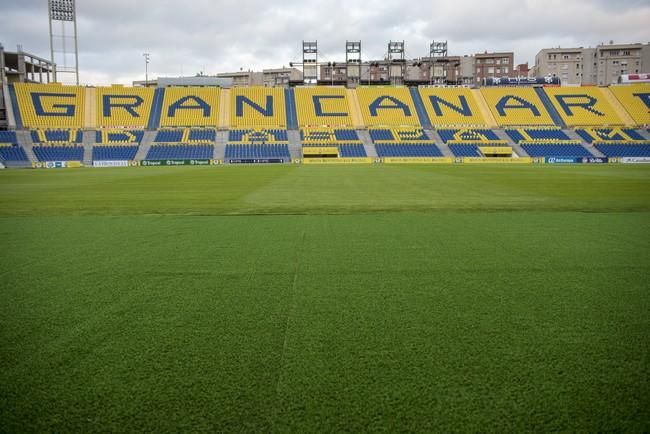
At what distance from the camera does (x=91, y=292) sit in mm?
4750

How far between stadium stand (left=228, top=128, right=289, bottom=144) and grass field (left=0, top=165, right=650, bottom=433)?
147ft

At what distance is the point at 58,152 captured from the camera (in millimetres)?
45875

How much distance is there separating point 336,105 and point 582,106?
34.5 meters

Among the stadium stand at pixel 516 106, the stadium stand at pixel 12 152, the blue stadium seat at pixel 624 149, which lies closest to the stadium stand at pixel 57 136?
the stadium stand at pixel 12 152

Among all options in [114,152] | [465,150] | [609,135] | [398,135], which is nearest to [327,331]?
[465,150]

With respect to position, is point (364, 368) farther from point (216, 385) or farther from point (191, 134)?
point (191, 134)

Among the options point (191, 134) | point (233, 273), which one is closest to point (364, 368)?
point (233, 273)

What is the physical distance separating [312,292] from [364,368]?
5.83ft

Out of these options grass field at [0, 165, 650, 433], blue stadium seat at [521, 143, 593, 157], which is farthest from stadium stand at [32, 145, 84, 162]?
blue stadium seat at [521, 143, 593, 157]

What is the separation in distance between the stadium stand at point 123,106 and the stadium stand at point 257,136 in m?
11.7

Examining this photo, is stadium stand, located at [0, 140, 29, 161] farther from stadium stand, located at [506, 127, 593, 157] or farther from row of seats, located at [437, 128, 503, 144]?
stadium stand, located at [506, 127, 593, 157]

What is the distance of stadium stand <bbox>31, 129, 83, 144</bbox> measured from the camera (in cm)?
4788

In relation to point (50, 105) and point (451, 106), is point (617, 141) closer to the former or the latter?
point (451, 106)

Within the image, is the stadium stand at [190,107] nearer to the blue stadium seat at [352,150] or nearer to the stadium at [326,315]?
the blue stadium seat at [352,150]
